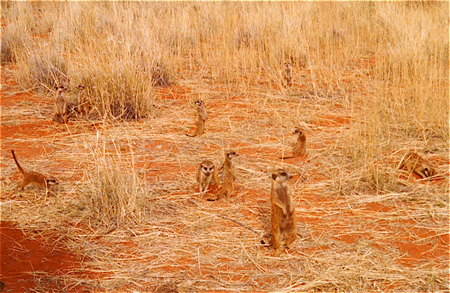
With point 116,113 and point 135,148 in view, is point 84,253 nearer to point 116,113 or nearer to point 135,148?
point 135,148

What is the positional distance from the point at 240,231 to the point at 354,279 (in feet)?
3.76

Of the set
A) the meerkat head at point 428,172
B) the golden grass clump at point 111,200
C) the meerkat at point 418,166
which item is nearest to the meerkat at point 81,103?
the golden grass clump at point 111,200

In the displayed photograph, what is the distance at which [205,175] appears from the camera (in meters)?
5.20

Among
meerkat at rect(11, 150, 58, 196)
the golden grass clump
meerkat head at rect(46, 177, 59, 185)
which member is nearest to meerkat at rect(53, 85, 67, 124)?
meerkat at rect(11, 150, 58, 196)

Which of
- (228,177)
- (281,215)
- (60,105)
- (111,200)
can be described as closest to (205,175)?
(228,177)

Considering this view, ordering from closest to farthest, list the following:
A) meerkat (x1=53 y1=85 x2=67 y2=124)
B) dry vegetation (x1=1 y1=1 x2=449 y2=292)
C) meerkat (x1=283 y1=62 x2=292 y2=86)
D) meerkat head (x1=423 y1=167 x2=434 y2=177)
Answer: dry vegetation (x1=1 y1=1 x2=449 y2=292) → meerkat head (x1=423 y1=167 x2=434 y2=177) → meerkat (x1=53 y1=85 x2=67 y2=124) → meerkat (x1=283 y1=62 x2=292 y2=86)

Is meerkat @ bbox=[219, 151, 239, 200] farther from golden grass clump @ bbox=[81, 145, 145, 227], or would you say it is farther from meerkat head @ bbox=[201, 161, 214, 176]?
golden grass clump @ bbox=[81, 145, 145, 227]

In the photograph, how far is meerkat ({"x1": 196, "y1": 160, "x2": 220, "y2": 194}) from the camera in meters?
5.12

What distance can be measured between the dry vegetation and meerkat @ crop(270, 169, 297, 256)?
0.12 m

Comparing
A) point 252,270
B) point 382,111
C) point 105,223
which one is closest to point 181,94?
point 382,111

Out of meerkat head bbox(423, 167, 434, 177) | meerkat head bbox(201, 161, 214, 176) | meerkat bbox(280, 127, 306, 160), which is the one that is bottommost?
meerkat head bbox(423, 167, 434, 177)

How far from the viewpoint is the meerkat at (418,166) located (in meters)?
5.43

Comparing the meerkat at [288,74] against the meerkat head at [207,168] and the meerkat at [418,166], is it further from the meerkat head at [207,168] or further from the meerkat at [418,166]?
the meerkat head at [207,168]

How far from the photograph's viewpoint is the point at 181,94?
8.96 metres
